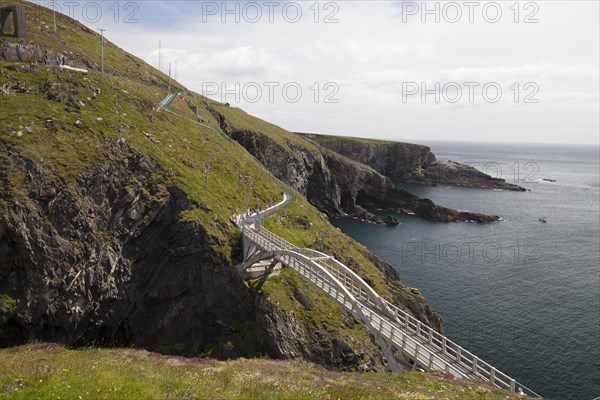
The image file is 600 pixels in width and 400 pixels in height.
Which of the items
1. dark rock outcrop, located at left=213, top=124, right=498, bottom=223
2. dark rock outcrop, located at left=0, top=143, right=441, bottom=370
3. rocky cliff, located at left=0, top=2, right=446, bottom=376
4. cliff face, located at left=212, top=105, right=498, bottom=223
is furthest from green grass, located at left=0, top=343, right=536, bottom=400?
dark rock outcrop, located at left=213, top=124, right=498, bottom=223

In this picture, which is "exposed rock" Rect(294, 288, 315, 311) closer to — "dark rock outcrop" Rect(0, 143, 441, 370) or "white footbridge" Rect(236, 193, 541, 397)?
"dark rock outcrop" Rect(0, 143, 441, 370)

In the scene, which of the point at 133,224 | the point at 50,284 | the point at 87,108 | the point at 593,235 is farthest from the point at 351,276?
the point at 593,235

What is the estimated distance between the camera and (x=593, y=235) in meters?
114

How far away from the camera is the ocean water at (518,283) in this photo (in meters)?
51.9

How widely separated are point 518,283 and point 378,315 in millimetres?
56785

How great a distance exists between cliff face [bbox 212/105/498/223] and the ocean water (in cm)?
945

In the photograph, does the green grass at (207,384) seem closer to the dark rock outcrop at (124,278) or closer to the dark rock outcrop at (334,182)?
the dark rock outcrop at (124,278)

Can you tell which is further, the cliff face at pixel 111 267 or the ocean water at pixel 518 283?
the ocean water at pixel 518 283

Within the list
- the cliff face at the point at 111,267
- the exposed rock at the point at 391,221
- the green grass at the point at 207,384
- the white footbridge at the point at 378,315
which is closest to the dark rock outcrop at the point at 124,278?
the cliff face at the point at 111,267

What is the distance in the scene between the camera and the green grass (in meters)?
16.5

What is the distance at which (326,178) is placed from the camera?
5561 inches

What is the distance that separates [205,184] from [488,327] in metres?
46.6

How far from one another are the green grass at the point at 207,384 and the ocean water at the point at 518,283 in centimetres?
3268

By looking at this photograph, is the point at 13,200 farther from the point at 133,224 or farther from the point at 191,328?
the point at 191,328
